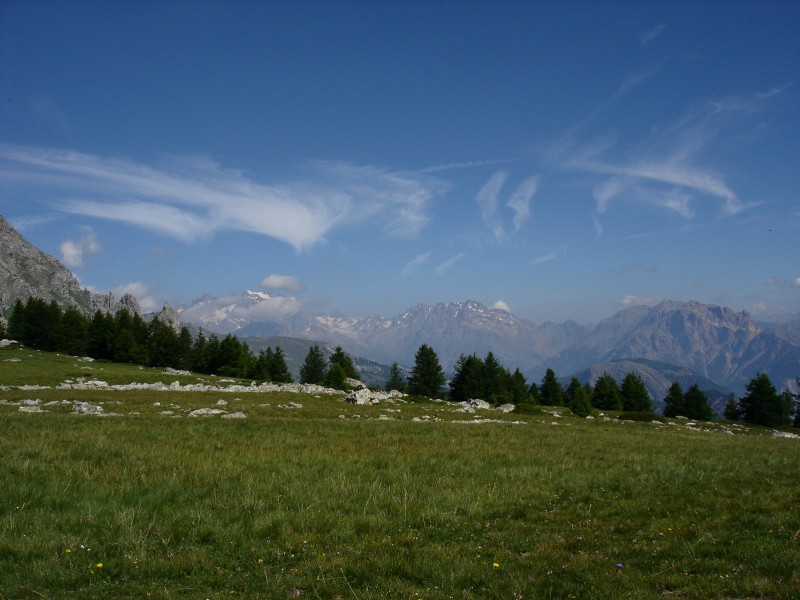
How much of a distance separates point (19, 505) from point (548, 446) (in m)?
19.7

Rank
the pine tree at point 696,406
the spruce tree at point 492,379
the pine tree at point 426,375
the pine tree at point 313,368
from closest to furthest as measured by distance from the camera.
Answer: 1. the pine tree at point 696,406
2. the spruce tree at point 492,379
3. the pine tree at point 426,375
4. the pine tree at point 313,368

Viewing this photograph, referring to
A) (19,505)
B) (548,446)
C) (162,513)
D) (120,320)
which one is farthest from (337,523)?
(120,320)

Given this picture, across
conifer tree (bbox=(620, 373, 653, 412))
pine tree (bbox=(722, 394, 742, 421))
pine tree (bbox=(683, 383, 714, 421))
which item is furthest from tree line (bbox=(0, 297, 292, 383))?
pine tree (bbox=(722, 394, 742, 421))

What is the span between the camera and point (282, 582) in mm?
7469

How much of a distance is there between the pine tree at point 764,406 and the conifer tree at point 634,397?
17.7 meters

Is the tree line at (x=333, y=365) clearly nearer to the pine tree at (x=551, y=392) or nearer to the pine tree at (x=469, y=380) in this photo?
the pine tree at (x=469, y=380)

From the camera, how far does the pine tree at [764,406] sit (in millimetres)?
88000

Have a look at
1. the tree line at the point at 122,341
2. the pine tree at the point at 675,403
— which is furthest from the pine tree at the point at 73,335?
the pine tree at the point at 675,403

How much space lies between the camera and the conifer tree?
104 metres

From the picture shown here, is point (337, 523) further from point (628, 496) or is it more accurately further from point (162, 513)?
point (628, 496)

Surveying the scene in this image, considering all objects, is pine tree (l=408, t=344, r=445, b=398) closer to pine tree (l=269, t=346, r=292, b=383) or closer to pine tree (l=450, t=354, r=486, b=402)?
pine tree (l=450, t=354, r=486, b=402)

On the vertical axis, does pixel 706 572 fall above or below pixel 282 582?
above

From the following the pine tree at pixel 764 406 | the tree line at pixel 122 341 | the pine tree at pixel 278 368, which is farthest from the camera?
the pine tree at pixel 278 368

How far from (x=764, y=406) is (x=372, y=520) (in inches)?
4164
